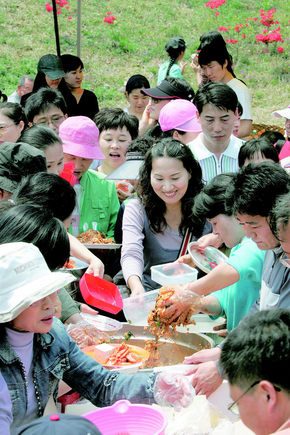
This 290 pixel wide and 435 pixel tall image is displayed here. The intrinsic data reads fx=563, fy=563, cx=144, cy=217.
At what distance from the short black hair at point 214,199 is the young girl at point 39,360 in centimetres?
112

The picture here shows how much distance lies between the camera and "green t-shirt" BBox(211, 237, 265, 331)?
2572mm

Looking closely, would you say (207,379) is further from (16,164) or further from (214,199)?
(16,164)

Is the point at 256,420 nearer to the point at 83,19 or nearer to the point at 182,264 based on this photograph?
the point at 182,264

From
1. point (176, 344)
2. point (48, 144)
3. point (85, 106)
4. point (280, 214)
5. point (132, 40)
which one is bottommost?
point (132, 40)

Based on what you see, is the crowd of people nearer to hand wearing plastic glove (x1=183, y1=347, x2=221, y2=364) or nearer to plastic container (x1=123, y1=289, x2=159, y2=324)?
hand wearing plastic glove (x1=183, y1=347, x2=221, y2=364)

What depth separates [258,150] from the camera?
12.1 ft

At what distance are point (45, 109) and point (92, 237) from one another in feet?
4.77

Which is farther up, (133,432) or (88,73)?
(133,432)

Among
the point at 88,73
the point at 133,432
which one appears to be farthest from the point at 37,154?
the point at 88,73

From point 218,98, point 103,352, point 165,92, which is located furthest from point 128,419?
point 165,92

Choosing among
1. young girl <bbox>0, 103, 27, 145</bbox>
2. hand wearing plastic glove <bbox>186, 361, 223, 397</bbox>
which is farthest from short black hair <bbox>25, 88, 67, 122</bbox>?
hand wearing plastic glove <bbox>186, 361, 223, 397</bbox>

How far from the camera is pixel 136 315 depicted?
270 centimetres

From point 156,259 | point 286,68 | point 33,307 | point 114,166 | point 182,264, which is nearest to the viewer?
point 33,307

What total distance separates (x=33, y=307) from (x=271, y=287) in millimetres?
1090
